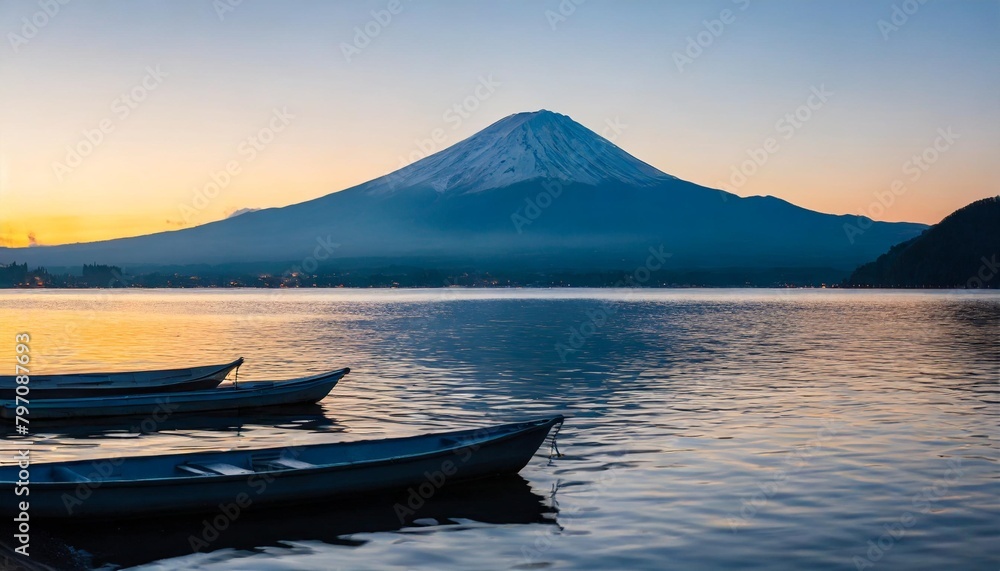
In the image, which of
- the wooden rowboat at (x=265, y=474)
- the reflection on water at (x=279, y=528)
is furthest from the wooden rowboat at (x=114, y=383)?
the reflection on water at (x=279, y=528)

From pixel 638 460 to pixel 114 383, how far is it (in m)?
19.0

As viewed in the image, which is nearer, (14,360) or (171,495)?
(171,495)

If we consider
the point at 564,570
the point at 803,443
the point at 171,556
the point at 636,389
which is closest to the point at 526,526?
the point at 564,570

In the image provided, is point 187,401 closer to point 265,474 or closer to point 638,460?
point 265,474

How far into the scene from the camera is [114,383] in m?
33.2

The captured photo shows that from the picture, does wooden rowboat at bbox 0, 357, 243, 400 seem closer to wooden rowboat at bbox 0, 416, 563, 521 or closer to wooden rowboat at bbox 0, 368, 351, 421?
wooden rowboat at bbox 0, 368, 351, 421

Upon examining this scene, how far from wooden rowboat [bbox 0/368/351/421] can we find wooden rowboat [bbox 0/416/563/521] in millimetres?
11472

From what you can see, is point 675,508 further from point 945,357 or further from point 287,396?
point 945,357

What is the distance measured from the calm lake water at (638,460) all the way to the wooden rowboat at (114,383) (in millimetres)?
3809

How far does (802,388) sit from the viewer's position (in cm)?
3684

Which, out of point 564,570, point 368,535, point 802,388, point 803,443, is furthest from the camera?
point 802,388

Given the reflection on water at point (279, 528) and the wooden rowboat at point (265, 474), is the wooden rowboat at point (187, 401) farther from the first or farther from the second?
the reflection on water at point (279, 528)

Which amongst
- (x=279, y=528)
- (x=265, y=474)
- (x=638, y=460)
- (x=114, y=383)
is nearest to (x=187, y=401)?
(x=114, y=383)

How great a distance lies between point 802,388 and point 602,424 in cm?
1197
